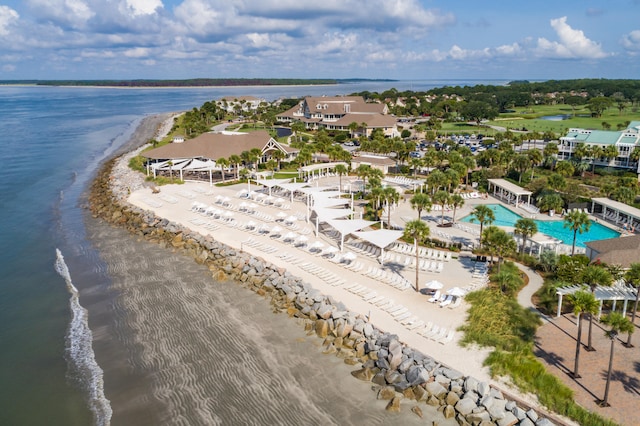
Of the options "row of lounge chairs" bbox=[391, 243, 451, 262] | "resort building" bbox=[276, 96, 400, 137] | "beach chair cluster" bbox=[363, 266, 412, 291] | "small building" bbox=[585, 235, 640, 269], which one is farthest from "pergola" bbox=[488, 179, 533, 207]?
"resort building" bbox=[276, 96, 400, 137]

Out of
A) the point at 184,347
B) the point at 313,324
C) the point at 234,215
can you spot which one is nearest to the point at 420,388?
the point at 313,324

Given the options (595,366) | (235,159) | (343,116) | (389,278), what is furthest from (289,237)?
(343,116)

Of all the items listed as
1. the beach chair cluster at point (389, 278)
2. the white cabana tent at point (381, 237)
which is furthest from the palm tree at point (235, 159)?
the beach chair cluster at point (389, 278)

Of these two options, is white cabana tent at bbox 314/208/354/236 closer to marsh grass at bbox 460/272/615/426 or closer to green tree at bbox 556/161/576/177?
marsh grass at bbox 460/272/615/426

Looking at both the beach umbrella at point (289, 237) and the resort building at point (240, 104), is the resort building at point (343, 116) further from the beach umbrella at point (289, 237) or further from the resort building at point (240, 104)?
the beach umbrella at point (289, 237)

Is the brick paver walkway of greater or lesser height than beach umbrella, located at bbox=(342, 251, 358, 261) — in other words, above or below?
below

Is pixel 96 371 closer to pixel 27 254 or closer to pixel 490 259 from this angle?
pixel 27 254
